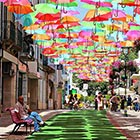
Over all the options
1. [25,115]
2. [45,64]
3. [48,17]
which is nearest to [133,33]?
[48,17]

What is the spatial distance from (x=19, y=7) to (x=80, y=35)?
7.84 meters

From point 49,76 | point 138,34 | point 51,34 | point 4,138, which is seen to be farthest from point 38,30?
point 49,76

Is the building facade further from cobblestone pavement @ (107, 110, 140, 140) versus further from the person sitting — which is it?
the person sitting

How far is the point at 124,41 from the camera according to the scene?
86.1 ft

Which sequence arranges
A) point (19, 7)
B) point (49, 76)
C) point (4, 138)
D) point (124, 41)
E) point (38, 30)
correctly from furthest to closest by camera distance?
point (49, 76)
point (124, 41)
point (38, 30)
point (19, 7)
point (4, 138)

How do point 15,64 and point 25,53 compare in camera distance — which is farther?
point 25,53

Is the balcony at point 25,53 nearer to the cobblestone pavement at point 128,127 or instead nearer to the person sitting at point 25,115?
the cobblestone pavement at point 128,127

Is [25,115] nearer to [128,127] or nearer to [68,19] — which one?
[68,19]

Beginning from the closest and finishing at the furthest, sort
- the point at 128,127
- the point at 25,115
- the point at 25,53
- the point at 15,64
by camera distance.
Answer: the point at 25,115 → the point at 128,127 → the point at 15,64 → the point at 25,53

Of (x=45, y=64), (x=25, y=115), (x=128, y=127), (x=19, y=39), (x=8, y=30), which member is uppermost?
(x=8, y=30)

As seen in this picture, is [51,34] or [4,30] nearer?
[51,34]

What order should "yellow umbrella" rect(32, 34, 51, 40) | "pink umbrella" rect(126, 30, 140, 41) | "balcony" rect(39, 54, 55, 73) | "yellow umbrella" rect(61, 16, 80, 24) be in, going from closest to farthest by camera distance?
"yellow umbrella" rect(61, 16, 80, 24) → "pink umbrella" rect(126, 30, 140, 41) → "yellow umbrella" rect(32, 34, 51, 40) → "balcony" rect(39, 54, 55, 73)

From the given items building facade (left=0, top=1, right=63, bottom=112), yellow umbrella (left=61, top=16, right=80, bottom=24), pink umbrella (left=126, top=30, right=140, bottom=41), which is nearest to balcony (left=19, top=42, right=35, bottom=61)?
building facade (left=0, top=1, right=63, bottom=112)

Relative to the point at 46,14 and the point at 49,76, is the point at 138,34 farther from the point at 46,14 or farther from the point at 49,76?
the point at 49,76
